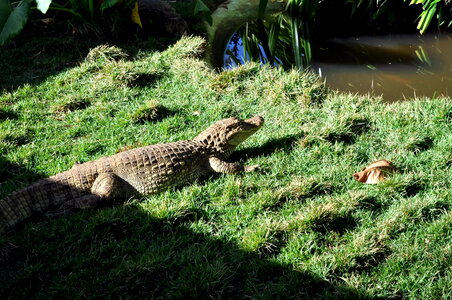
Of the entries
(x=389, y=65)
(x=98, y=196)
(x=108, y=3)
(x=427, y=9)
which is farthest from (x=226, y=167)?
(x=427, y=9)

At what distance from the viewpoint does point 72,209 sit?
3949 millimetres

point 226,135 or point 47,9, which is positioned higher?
point 47,9

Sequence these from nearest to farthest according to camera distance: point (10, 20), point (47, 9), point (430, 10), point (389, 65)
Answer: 1. point (47, 9)
2. point (10, 20)
3. point (430, 10)
4. point (389, 65)

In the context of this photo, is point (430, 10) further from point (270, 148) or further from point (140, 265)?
point (140, 265)

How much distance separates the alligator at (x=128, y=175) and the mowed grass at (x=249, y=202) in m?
0.11

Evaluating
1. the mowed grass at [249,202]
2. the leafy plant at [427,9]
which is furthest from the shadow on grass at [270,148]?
the leafy plant at [427,9]

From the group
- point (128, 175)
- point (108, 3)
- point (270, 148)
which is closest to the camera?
point (128, 175)

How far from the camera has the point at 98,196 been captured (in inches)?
157

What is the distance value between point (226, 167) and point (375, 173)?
47.9 inches

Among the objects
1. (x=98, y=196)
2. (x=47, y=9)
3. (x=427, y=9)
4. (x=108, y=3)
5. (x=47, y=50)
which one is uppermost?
(x=47, y=9)

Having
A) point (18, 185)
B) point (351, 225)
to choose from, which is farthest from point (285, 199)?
point (18, 185)

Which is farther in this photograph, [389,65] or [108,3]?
[389,65]

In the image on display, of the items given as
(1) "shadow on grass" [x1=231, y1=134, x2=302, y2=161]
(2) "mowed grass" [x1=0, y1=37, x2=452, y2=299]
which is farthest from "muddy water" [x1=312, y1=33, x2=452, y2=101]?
(1) "shadow on grass" [x1=231, y1=134, x2=302, y2=161]

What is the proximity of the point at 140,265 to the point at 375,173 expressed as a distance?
6.68 feet
